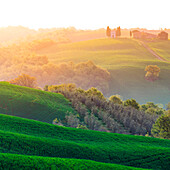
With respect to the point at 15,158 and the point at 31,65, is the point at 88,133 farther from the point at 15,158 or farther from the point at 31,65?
the point at 31,65

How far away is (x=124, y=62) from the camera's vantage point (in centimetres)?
8638

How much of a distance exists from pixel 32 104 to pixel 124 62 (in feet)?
249

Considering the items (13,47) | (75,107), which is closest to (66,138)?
(75,107)

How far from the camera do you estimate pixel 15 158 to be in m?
4.61

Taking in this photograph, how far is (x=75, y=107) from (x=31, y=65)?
70775 mm

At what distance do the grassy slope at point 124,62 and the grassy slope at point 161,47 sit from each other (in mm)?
6269

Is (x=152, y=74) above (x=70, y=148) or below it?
below

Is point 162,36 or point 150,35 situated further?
point 150,35

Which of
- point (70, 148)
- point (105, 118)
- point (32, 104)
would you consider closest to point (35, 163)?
point (70, 148)

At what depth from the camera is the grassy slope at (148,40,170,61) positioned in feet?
324

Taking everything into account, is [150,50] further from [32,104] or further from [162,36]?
[32,104]

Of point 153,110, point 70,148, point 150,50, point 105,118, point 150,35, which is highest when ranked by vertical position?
point 150,35

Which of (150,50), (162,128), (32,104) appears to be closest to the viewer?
(162,128)

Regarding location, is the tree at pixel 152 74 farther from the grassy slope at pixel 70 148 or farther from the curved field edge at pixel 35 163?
the curved field edge at pixel 35 163
